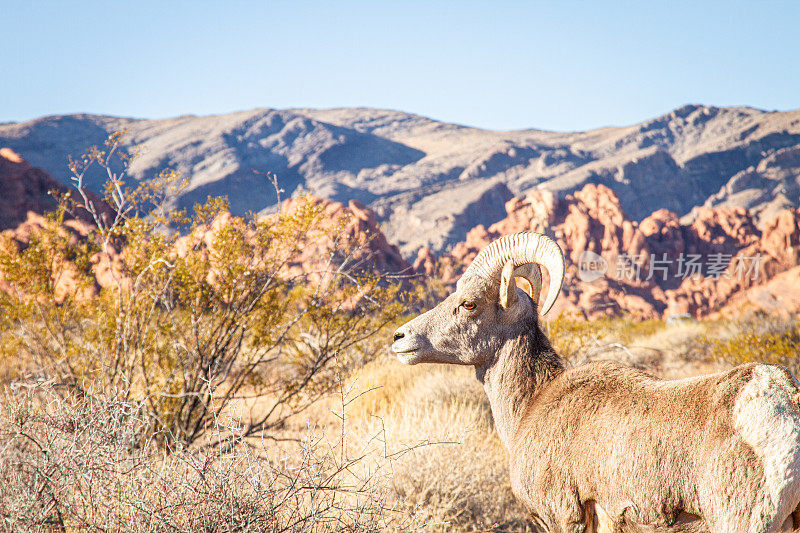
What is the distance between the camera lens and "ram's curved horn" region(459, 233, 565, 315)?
11.0 feet

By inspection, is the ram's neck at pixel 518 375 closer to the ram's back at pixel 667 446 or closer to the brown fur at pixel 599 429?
the brown fur at pixel 599 429

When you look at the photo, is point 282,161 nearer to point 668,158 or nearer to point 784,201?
point 668,158

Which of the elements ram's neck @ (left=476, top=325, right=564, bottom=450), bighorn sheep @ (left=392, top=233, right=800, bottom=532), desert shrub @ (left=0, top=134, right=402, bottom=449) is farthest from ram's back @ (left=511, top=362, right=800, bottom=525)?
desert shrub @ (left=0, top=134, right=402, bottom=449)

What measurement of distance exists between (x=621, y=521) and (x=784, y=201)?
183 ft

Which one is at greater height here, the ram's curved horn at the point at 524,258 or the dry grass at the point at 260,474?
the ram's curved horn at the point at 524,258

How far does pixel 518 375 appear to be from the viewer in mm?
3617

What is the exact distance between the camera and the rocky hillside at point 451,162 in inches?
2287

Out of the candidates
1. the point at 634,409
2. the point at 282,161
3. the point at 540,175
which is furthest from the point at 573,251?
the point at 282,161

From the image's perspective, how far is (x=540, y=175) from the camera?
7000 centimetres

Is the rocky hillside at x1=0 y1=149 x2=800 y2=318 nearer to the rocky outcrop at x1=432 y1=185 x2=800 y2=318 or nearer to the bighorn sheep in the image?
the rocky outcrop at x1=432 y1=185 x2=800 y2=318

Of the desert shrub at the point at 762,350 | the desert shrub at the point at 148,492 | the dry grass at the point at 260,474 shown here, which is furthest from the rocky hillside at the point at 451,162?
the desert shrub at the point at 148,492

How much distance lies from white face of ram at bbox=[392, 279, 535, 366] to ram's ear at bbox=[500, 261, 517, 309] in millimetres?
58

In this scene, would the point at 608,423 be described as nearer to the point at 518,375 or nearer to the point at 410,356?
the point at 518,375

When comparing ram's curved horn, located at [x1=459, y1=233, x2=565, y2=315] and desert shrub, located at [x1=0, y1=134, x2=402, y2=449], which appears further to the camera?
desert shrub, located at [x1=0, y1=134, x2=402, y2=449]
